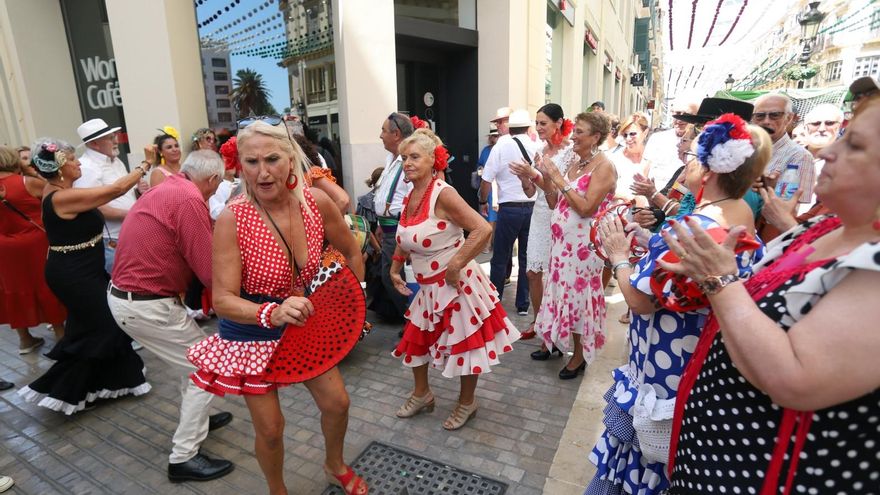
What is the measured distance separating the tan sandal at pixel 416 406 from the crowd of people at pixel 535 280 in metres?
0.02

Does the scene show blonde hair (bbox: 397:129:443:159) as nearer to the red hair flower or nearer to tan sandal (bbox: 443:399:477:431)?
tan sandal (bbox: 443:399:477:431)

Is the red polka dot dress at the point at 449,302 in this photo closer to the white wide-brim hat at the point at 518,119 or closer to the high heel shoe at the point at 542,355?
the high heel shoe at the point at 542,355

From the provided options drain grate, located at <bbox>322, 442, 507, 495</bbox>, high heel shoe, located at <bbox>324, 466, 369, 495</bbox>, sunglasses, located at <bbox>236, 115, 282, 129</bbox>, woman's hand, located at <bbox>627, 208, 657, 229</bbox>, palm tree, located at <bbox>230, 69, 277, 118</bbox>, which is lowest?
drain grate, located at <bbox>322, 442, 507, 495</bbox>

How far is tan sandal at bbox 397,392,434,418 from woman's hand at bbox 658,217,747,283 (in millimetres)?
2373

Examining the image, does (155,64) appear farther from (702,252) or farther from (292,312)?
(702,252)

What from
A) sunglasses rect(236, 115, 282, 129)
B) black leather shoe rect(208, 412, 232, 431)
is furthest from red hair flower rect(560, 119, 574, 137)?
black leather shoe rect(208, 412, 232, 431)

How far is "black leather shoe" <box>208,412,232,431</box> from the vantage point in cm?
314

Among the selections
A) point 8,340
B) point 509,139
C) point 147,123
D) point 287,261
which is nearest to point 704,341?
point 287,261

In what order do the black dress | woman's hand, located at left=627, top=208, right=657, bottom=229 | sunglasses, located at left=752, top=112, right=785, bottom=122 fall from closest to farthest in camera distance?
woman's hand, located at left=627, top=208, right=657, bottom=229, the black dress, sunglasses, located at left=752, top=112, right=785, bottom=122

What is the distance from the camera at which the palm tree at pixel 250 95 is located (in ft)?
20.2

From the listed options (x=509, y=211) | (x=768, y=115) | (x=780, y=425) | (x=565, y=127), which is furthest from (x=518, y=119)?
(x=780, y=425)

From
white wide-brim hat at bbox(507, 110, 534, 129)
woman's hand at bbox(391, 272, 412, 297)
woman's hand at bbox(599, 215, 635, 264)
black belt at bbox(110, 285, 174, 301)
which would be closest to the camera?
woman's hand at bbox(599, 215, 635, 264)

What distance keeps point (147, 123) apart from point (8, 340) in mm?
2793

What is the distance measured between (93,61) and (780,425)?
8.70 meters
